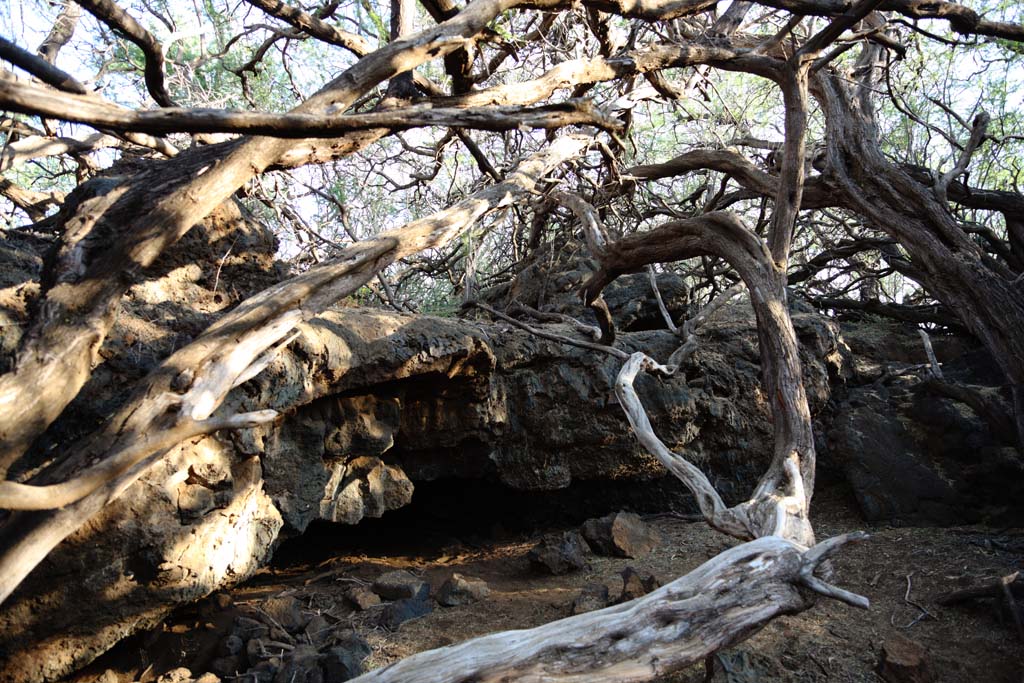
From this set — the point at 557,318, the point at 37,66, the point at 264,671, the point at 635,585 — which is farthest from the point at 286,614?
the point at 37,66

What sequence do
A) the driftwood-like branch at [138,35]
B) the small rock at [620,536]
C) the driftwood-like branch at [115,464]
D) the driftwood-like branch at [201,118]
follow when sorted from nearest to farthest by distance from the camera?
the driftwood-like branch at [201,118] → the driftwood-like branch at [115,464] → the driftwood-like branch at [138,35] → the small rock at [620,536]

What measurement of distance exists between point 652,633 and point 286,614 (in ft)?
8.30

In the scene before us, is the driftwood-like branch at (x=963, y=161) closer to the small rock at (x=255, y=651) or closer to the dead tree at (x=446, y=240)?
the dead tree at (x=446, y=240)

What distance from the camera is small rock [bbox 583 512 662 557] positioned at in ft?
16.2

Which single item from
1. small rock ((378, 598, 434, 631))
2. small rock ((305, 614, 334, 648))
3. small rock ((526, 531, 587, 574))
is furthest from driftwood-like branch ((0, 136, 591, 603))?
small rock ((526, 531, 587, 574))

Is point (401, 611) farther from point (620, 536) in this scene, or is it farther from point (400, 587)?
point (620, 536)

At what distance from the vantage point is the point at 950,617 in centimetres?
386

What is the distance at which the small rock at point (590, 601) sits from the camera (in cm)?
395

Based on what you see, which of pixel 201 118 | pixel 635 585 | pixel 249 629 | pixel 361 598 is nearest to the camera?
pixel 201 118

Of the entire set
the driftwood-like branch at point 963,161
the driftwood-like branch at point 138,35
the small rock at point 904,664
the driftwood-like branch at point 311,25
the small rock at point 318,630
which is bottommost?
the small rock at point 904,664

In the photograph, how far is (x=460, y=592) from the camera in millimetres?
4477

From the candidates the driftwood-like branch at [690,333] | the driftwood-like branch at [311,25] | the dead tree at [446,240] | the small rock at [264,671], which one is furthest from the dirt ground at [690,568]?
the driftwood-like branch at [311,25]

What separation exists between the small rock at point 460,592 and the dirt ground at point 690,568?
0.06 metres

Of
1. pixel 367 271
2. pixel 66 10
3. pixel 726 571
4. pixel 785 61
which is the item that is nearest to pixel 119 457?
pixel 367 271
